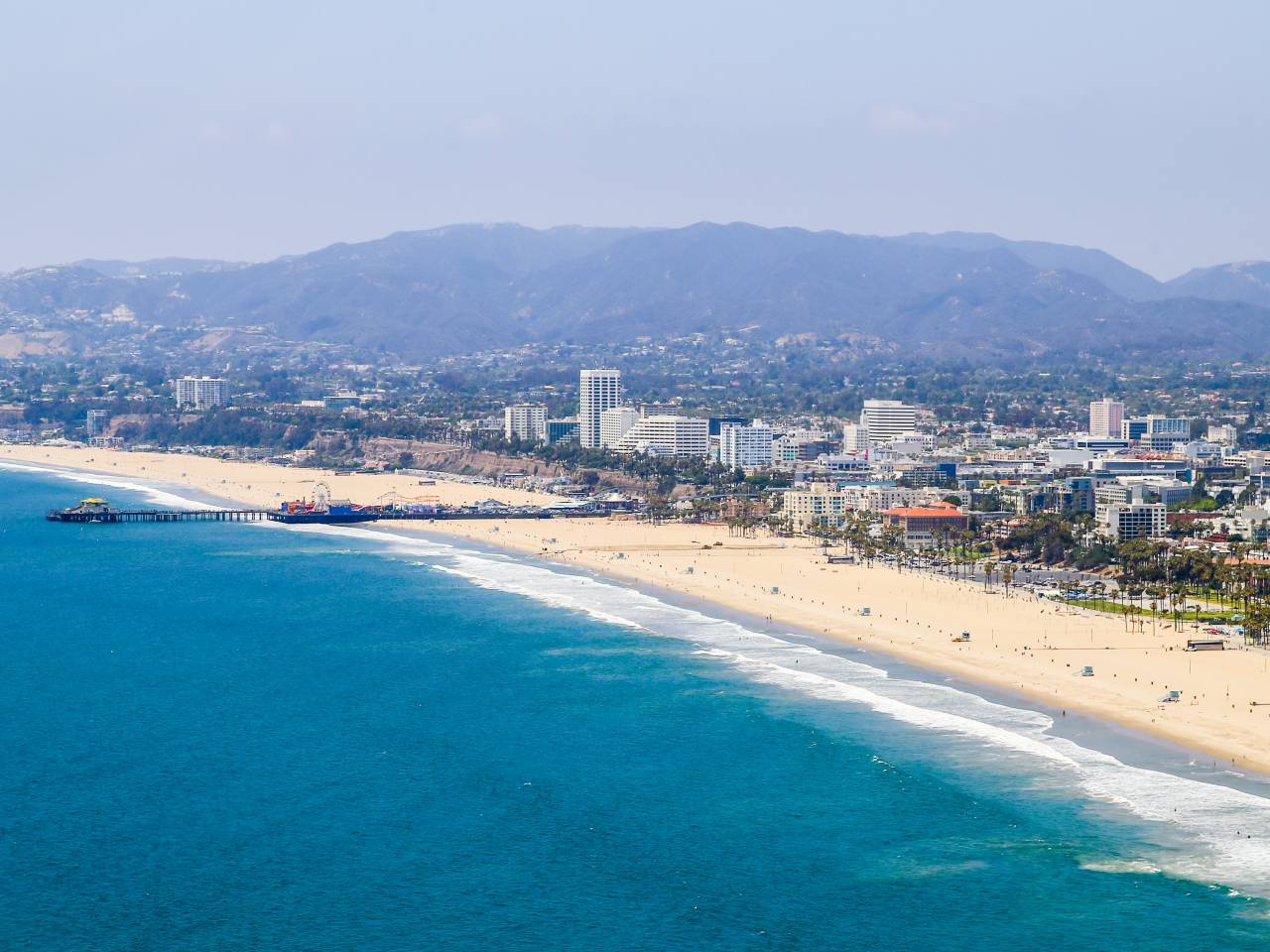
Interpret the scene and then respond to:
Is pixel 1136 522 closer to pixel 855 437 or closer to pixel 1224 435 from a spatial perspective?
pixel 1224 435

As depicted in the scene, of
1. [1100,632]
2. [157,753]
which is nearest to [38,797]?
[157,753]

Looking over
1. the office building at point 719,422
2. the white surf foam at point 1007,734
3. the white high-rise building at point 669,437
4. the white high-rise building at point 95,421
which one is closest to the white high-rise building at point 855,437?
the office building at point 719,422

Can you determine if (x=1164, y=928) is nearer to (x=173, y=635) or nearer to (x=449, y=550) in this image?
(x=173, y=635)

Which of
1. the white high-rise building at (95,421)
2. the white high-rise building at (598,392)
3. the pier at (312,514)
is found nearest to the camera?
the pier at (312,514)

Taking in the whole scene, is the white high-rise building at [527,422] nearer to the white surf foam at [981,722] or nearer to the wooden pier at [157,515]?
the wooden pier at [157,515]

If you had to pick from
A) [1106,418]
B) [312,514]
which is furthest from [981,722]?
[1106,418]

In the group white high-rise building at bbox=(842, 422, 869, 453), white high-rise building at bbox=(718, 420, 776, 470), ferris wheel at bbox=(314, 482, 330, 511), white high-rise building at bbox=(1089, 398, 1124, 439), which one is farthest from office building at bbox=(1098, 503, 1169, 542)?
white high-rise building at bbox=(1089, 398, 1124, 439)

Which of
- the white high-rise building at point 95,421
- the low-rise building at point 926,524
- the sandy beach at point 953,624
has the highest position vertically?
the white high-rise building at point 95,421
